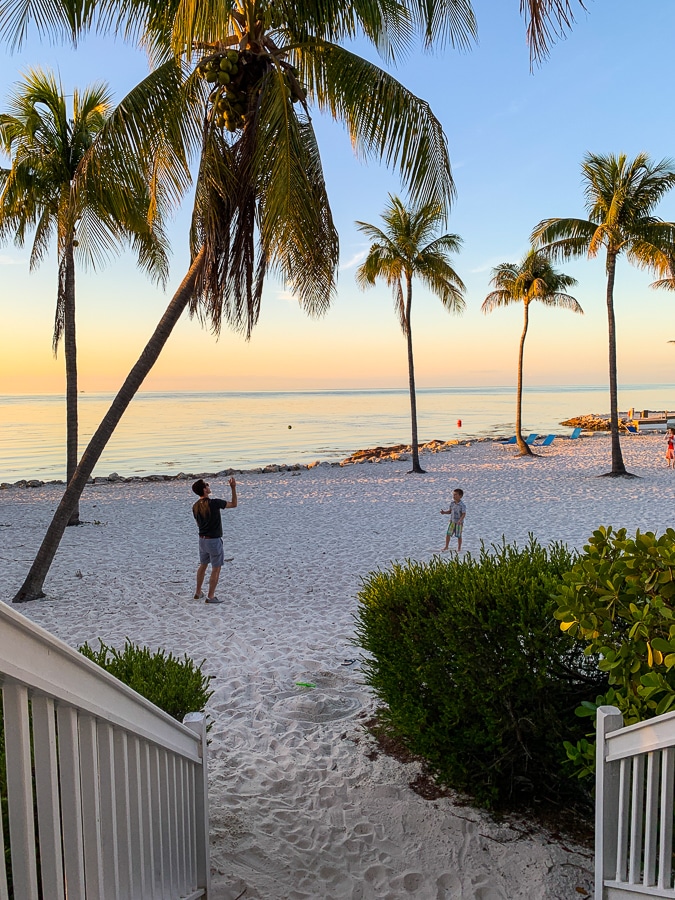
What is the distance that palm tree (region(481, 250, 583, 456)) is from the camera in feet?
88.5

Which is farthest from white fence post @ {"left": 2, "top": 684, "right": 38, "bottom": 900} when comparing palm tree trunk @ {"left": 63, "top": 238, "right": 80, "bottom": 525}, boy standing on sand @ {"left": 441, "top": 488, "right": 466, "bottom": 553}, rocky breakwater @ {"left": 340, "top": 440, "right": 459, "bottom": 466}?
rocky breakwater @ {"left": 340, "top": 440, "right": 459, "bottom": 466}

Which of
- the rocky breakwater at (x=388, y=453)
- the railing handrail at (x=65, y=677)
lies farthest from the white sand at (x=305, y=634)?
the rocky breakwater at (x=388, y=453)

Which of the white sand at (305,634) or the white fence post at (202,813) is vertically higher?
the white fence post at (202,813)

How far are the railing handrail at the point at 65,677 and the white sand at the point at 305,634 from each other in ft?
5.77

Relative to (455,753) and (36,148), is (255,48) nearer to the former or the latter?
(36,148)

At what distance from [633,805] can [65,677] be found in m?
2.06

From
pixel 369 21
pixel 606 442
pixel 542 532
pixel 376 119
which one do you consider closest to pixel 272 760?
pixel 376 119

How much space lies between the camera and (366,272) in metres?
23.4

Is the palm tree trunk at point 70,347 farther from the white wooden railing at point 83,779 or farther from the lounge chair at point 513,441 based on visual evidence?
the lounge chair at point 513,441

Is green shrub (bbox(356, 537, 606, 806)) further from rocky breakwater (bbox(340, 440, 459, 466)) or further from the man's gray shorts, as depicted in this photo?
rocky breakwater (bbox(340, 440, 459, 466))

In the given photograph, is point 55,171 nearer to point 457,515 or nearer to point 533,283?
point 457,515

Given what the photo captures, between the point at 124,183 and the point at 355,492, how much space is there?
13.4 metres

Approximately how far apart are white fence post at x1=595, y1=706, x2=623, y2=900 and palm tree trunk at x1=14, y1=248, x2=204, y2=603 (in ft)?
20.3

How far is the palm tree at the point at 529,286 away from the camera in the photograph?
88.5 feet
